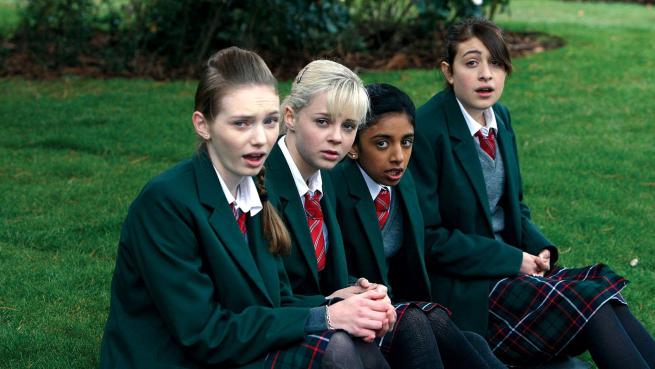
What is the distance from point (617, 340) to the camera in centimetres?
388

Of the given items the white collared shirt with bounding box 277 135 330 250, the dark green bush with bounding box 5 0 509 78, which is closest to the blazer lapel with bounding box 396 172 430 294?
the white collared shirt with bounding box 277 135 330 250

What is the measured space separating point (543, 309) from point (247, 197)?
4.49ft

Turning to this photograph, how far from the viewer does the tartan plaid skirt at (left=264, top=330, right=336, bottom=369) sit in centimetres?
314

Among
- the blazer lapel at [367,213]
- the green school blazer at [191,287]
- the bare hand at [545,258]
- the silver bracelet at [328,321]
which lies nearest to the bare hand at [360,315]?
the silver bracelet at [328,321]

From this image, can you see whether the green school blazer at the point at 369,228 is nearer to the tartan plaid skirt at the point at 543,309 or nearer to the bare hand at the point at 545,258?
the tartan plaid skirt at the point at 543,309

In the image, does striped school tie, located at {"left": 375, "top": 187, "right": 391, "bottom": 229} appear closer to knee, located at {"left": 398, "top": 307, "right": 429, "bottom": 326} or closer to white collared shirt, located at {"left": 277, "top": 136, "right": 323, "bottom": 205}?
white collared shirt, located at {"left": 277, "top": 136, "right": 323, "bottom": 205}

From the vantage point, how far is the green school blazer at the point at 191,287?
3.10 m

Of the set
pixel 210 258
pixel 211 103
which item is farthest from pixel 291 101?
A: pixel 210 258

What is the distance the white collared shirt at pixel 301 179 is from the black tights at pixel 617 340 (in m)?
1.14

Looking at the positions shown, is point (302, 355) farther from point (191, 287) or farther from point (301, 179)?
point (301, 179)

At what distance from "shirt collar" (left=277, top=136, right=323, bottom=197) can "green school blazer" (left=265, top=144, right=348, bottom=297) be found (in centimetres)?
2

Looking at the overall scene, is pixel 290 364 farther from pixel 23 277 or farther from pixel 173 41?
pixel 173 41

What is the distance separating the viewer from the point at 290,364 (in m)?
3.15

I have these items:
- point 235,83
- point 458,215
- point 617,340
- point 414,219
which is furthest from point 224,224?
point 617,340
